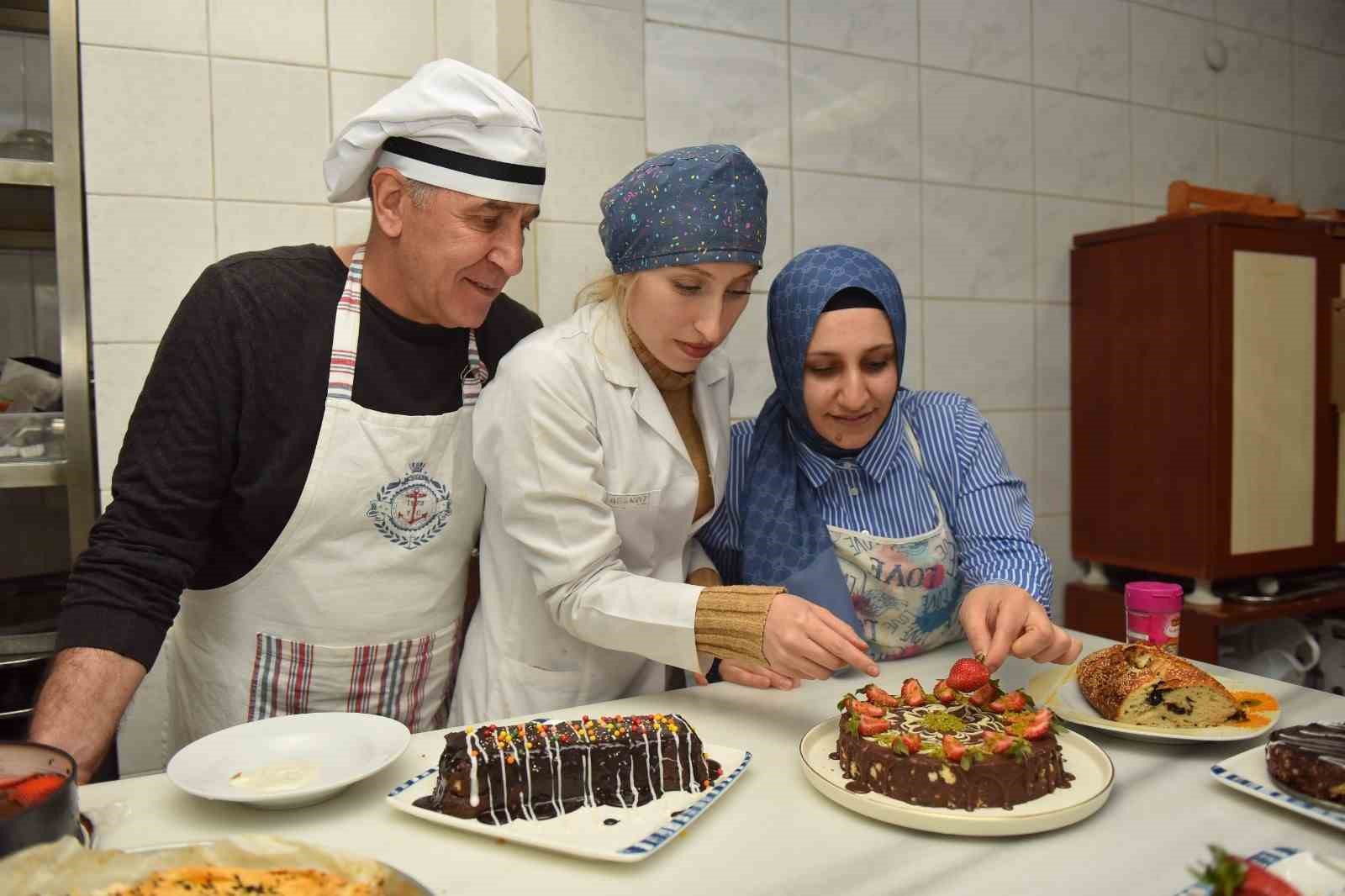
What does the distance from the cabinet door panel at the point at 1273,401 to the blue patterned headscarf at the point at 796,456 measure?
59.7 inches

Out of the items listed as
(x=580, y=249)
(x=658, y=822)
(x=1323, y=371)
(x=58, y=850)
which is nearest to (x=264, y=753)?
(x=58, y=850)

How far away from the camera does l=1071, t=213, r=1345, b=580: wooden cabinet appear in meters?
2.67

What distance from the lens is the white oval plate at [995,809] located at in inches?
38.1

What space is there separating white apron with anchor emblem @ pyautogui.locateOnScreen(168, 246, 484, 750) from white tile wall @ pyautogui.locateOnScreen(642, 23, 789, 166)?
1013 millimetres

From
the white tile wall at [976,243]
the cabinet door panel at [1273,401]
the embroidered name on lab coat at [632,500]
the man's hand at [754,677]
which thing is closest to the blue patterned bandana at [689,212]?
the embroidered name on lab coat at [632,500]

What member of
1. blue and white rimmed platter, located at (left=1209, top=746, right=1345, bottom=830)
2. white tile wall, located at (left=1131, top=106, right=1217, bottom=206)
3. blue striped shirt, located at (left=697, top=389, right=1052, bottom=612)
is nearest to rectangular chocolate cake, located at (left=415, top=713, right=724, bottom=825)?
blue and white rimmed platter, located at (left=1209, top=746, right=1345, bottom=830)

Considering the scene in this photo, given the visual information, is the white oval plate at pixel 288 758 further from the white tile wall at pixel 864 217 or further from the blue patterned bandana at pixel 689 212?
the white tile wall at pixel 864 217

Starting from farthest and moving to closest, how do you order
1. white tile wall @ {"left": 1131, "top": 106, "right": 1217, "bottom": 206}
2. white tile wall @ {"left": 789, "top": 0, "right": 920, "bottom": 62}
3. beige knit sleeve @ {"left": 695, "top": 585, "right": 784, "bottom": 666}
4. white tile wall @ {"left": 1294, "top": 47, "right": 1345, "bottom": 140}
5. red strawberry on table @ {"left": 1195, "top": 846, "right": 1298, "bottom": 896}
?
white tile wall @ {"left": 1294, "top": 47, "right": 1345, "bottom": 140}
white tile wall @ {"left": 1131, "top": 106, "right": 1217, "bottom": 206}
white tile wall @ {"left": 789, "top": 0, "right": 920, "bottom": 62}
beige knit sleeve @ {"left": 695, "top": 585, "right": 784, "bottom": 666}
red strawberry on table @ {"left": 1195, "top": 846, "right": 1298, "bottom": 896}

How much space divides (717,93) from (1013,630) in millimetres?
1580

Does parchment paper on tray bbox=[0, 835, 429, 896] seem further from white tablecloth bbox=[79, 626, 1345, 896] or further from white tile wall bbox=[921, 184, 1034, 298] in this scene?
white tile wall bbox=[921, 184, 1034, 298]

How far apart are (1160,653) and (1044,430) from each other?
1.77 meters

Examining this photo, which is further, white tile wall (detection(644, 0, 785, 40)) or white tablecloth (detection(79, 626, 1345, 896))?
white tile wall (detection(644, 0, 785, 40))

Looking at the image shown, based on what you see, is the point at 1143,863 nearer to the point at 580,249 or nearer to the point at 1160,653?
the point at 1160,653

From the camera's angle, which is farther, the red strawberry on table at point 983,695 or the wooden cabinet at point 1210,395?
the wooden cabinet at point 1210,395
